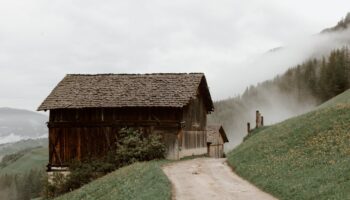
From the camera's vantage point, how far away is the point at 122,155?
123 ft

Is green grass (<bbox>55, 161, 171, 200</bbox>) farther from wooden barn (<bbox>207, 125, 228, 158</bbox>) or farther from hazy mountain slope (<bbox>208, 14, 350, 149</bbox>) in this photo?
hazy mountain slope (<bbox>208, 14, 350, 149</bbox>)

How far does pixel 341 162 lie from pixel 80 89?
2661 cm

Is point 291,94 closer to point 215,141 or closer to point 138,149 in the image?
point 215,141

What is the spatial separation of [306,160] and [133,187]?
934cm

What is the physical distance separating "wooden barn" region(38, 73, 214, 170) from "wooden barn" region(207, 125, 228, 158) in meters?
16.8

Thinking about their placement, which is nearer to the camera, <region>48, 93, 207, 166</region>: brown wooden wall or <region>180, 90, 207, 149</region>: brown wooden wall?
<region>48, 93, 207, 166</region>: brown wooden wall

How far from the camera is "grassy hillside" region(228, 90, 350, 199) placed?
62.5 ft

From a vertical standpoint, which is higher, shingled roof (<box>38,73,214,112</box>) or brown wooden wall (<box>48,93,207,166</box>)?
shingled roof (<box>38,73,214,112</box>)

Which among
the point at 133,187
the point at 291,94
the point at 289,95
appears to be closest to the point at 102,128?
→ the point at 133,187

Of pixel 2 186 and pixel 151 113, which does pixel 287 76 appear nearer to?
pixel 2 186

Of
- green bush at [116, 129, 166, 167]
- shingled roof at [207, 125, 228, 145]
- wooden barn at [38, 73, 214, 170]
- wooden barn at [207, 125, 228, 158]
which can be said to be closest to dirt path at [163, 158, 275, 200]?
green bush at [116, 129, 166, 167]

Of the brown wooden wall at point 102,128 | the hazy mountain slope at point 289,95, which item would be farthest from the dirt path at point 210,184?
the hazy mountain slope at point 289,95

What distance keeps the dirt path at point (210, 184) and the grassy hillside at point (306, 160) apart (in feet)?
2.29

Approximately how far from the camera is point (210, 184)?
23.9 m
